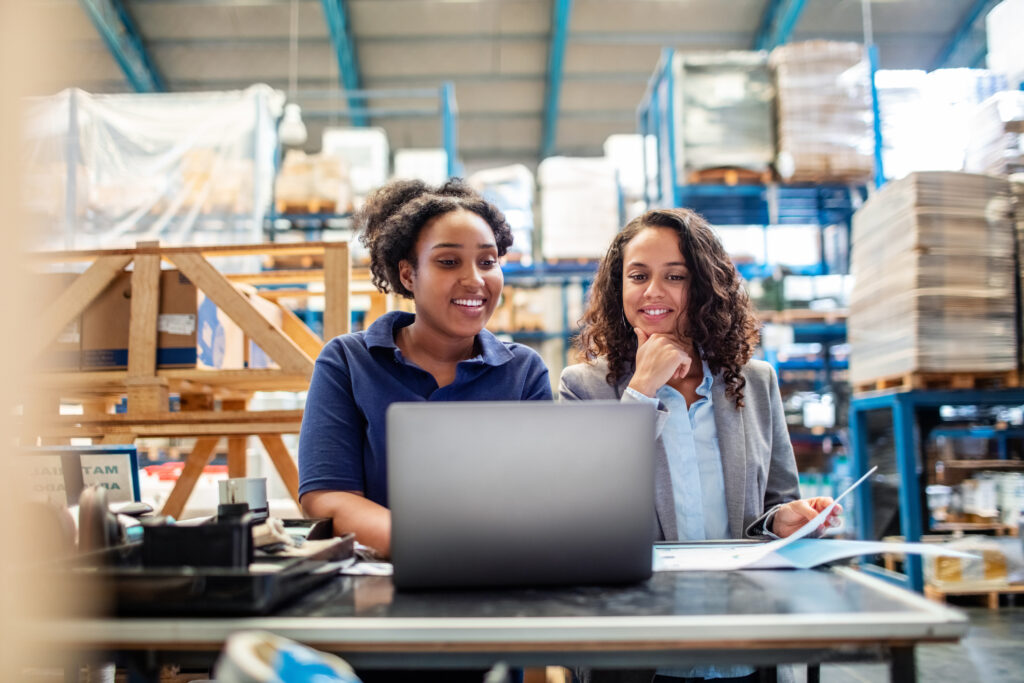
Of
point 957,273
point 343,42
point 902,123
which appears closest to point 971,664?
point 957,273

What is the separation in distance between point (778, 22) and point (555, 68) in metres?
3.33

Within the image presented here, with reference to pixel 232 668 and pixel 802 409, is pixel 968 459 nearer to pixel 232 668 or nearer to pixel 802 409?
pixel 802 409

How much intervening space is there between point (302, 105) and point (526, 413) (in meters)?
14.1

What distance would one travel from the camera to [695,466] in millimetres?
1924

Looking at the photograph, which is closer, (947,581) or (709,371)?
(709,371)

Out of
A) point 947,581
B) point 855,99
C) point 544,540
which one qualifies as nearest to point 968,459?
point 947,581

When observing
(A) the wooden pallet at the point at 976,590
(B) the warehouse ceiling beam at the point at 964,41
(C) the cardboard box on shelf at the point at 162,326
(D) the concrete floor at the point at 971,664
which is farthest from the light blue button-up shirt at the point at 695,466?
(B) the warehouse ceiling beam at the point at 964,41

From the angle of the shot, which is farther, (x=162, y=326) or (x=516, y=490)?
→ (x=162, y=326)

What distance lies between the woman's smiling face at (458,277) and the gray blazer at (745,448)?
33cm

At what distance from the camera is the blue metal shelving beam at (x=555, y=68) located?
11141 mm

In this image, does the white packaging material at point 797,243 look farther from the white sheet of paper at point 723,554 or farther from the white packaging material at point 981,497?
the white sheet of paper at point 723,554

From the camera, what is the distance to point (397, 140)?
14898mm

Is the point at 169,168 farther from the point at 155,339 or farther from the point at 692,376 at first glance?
the point at 692,376

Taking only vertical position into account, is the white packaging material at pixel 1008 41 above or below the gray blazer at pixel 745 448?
above
